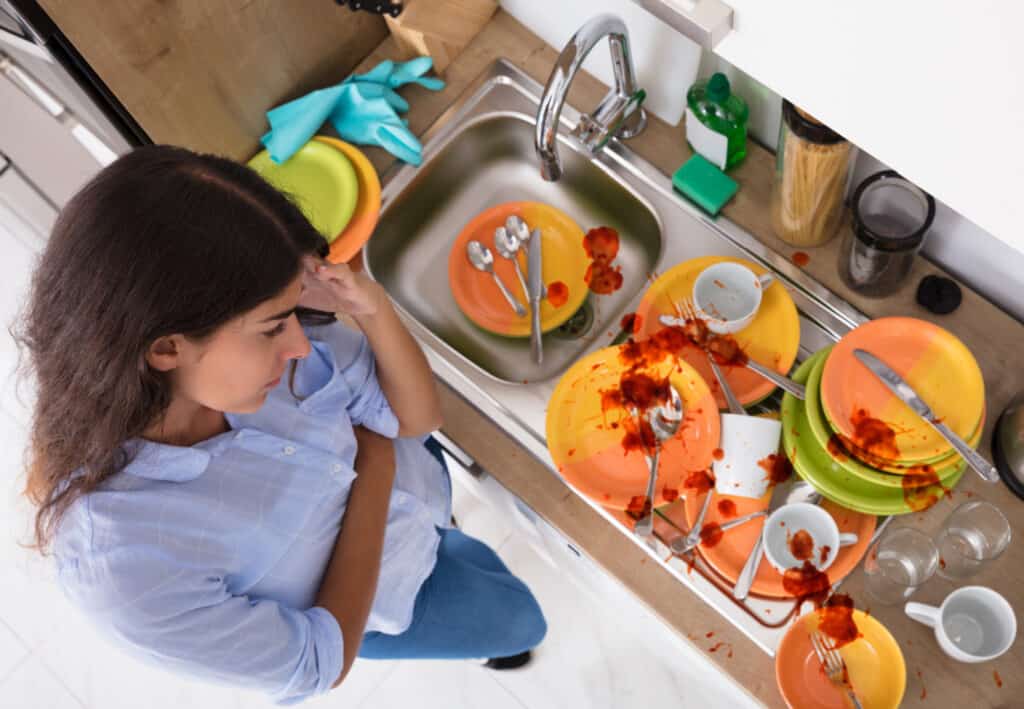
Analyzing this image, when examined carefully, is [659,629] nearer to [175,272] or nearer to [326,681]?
[326,681]

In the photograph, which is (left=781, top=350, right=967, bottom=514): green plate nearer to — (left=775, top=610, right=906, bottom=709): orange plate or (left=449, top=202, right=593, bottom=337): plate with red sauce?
(left=775, top=610, right=906, bottom=709): orange plate

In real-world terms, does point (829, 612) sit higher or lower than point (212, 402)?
lower

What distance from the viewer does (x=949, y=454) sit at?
1.03 meters

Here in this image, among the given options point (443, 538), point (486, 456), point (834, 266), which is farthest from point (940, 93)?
point (443, 538)

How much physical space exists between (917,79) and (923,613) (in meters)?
0.69

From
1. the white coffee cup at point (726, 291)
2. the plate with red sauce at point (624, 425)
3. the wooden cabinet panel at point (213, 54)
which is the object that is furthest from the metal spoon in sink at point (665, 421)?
the wooden cabinet panel at point (213, 54)

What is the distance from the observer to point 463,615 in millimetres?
1452

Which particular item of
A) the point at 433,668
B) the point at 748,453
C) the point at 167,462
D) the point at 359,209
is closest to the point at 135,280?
the point at 167,462

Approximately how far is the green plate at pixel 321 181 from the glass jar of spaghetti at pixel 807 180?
647 mm

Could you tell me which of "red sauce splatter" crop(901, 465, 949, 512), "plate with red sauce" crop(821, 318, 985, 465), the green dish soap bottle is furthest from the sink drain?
"red sauce splatter" crop(901, 465, 949, 512)

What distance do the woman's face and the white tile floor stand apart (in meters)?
0.84

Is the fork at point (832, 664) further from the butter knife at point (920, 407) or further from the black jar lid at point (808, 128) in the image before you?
the black jar lid at point (808, 128)

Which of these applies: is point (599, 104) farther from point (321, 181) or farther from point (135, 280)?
point (135, 280)

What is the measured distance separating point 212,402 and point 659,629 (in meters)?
0.72
